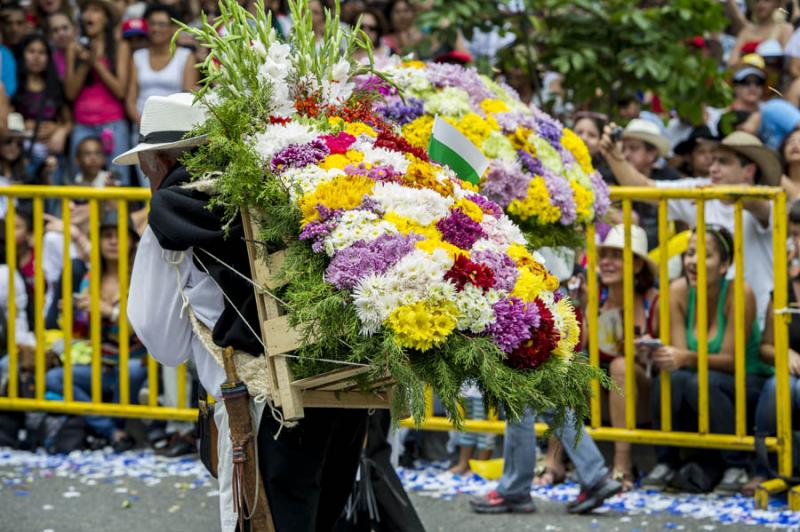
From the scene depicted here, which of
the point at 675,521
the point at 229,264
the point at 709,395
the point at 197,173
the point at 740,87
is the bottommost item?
the point at 675,521

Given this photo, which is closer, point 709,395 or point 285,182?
point 285,182

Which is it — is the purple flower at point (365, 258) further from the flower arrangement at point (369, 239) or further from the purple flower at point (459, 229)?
the purple flower at point (459, 229)

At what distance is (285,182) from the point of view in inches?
178

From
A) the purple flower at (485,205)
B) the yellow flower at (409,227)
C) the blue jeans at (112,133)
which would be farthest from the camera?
the blue jeans at (112,133)

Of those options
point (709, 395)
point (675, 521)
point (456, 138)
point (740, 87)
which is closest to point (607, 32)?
point (740, 87)

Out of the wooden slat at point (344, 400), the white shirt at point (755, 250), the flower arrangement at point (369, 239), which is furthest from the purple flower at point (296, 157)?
the white shirt at point (755, 250)

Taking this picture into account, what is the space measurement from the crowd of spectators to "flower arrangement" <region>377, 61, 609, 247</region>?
26.8 inches

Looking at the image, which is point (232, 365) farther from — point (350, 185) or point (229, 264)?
point (350, 185)

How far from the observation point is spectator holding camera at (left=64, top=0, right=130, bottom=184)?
11.8m

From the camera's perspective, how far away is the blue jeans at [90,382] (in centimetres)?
874

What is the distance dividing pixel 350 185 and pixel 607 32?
498 cm

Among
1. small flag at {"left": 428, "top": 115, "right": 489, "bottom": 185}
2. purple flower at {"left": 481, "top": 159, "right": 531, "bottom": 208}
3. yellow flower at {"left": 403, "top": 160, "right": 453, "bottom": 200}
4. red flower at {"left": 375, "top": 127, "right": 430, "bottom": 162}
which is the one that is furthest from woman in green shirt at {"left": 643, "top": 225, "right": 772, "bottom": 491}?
yellow flower at {"left": 403, "top": 160, "right": 453, "bottom": 200}

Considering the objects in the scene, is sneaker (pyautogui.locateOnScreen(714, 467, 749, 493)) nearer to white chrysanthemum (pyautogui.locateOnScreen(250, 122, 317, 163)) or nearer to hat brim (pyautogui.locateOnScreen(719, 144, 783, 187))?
hat brim (pyautogui.locateOnScreen(719, 144, 783, 187))

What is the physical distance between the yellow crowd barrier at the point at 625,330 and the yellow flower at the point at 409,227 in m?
3.01
